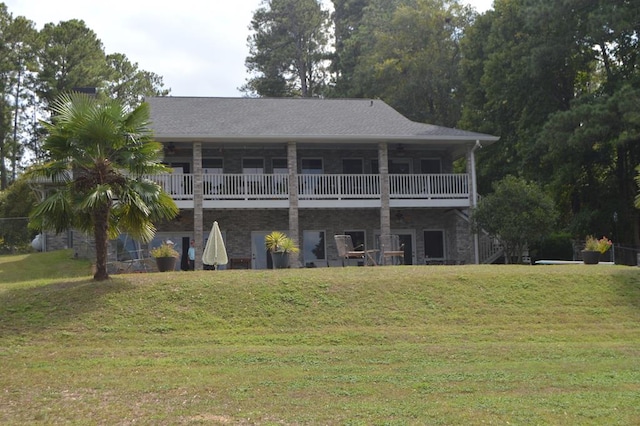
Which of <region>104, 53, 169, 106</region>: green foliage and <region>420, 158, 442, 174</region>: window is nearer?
<region>420, 158, 442, 174</region>: window

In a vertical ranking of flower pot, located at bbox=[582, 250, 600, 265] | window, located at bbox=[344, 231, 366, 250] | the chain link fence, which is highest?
the chain link fence

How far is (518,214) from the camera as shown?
22969 millimetres

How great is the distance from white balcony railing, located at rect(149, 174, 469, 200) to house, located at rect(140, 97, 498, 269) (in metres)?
0.04

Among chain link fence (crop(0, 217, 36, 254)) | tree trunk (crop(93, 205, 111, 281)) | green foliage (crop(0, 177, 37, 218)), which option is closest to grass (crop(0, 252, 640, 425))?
tree trunk (crop(93, 205, 111, 281))

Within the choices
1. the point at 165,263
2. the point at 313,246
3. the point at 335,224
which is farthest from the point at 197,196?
the point at 165,263

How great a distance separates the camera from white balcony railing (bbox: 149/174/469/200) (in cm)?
2544

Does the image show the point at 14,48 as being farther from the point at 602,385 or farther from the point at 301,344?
the point at 602,385

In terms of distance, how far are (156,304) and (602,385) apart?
885cm

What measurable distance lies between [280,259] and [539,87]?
17593mm

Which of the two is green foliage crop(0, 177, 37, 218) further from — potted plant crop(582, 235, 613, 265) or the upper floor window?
potted plant crop(582, 235, 613, 265)

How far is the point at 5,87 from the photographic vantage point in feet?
155

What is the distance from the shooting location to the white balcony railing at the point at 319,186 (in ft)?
83.5

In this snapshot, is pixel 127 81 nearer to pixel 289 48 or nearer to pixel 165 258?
pixel 289 48

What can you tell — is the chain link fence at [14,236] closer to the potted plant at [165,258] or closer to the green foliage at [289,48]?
the potted plant at [165,258]
